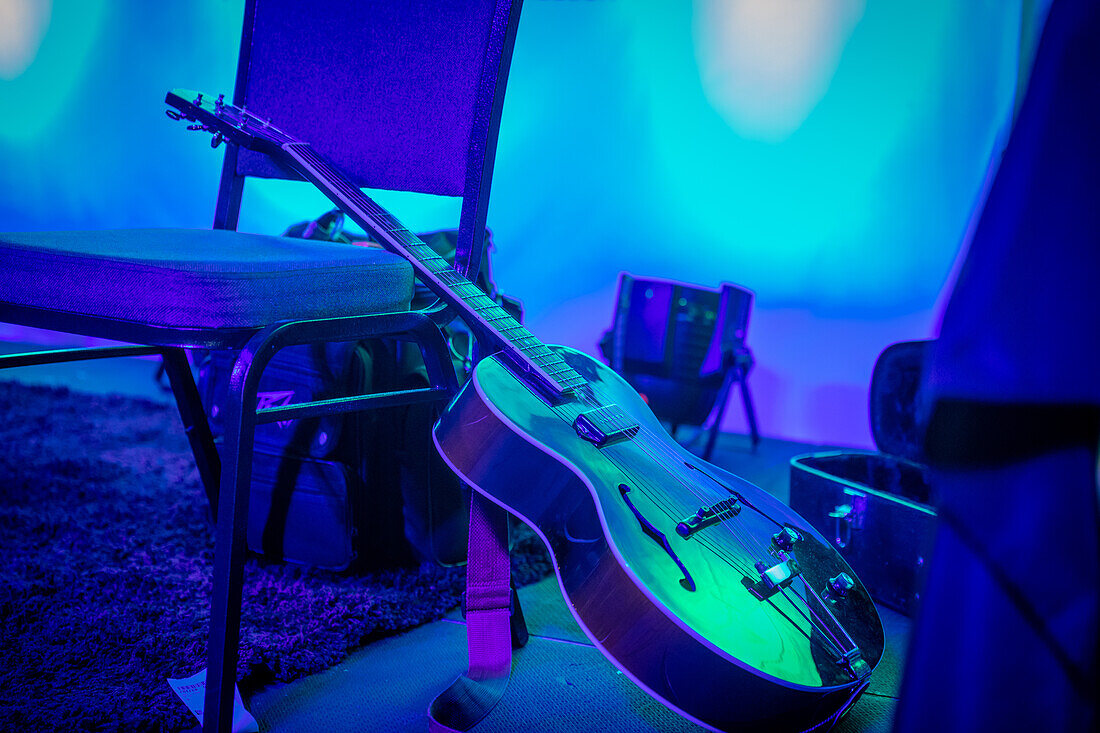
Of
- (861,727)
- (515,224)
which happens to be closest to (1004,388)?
(861,727)

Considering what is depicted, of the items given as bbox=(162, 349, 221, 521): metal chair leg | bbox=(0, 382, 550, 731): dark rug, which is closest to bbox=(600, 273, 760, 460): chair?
bbox=(0, 382, 550, 731): dark rug

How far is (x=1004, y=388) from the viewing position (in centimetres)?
35

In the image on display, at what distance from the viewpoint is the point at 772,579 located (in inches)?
30.9

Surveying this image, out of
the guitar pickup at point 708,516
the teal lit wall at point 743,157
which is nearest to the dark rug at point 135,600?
the guitar pickup at point 708,516

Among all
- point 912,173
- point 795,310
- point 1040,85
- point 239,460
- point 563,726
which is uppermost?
point 912,173

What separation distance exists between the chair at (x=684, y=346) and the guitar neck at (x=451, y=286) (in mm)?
1223

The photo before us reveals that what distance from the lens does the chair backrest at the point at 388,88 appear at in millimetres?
979

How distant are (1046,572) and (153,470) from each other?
1.90m

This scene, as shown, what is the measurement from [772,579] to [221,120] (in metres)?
0.89

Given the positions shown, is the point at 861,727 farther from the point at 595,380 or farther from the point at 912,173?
the point at 912,173

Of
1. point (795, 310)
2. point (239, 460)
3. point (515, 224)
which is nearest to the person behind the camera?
point (239, 460)

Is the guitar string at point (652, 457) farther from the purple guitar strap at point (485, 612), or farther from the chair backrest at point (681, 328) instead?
the chair backrest at point (681, 328)

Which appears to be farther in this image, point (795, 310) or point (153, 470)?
point (795, 310)

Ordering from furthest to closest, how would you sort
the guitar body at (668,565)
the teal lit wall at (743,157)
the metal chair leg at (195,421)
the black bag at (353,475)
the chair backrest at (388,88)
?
the teal lit wall at (743,157), the black bag at (353,475), the metal chair leg at (195,421), the chair backrest at (388,88), the guitar body at (668,565)
